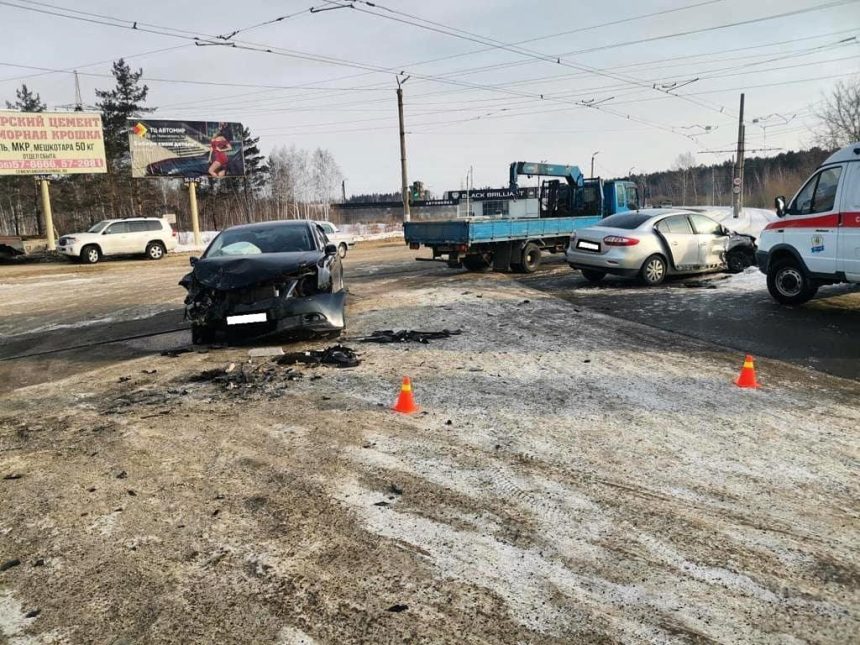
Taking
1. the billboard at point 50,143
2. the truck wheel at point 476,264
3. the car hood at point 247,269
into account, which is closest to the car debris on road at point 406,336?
the car hood at point 247,269

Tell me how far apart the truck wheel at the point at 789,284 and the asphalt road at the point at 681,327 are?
185 millimetres

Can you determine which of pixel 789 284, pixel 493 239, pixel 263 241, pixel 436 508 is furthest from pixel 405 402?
pixel 493 239

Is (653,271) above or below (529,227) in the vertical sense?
below

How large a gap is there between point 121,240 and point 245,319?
21199mm

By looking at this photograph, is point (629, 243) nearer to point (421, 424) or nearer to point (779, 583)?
point (421, 424)

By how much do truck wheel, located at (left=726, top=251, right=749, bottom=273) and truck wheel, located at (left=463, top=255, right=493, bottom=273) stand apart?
5834 millimetres

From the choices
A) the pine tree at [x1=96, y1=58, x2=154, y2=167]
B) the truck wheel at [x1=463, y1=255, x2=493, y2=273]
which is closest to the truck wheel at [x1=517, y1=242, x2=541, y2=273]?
the truck wheel at [x1=463, y1=255, x2=493, y2=273]

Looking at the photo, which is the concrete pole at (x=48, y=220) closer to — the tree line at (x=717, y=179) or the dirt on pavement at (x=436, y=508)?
the dirt on pavement at (x=436, y=508)

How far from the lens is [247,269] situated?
7426mm

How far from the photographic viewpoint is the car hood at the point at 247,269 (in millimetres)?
7285

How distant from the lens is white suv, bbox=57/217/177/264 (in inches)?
958

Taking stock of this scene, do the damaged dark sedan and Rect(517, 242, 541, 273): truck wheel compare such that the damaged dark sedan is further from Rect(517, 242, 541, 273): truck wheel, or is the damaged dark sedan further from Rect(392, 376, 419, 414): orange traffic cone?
Rect(517, 242, 541, 273): truck wheel

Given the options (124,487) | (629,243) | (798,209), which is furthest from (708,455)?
(629,243)

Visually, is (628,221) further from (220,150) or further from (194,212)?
(220,150)
